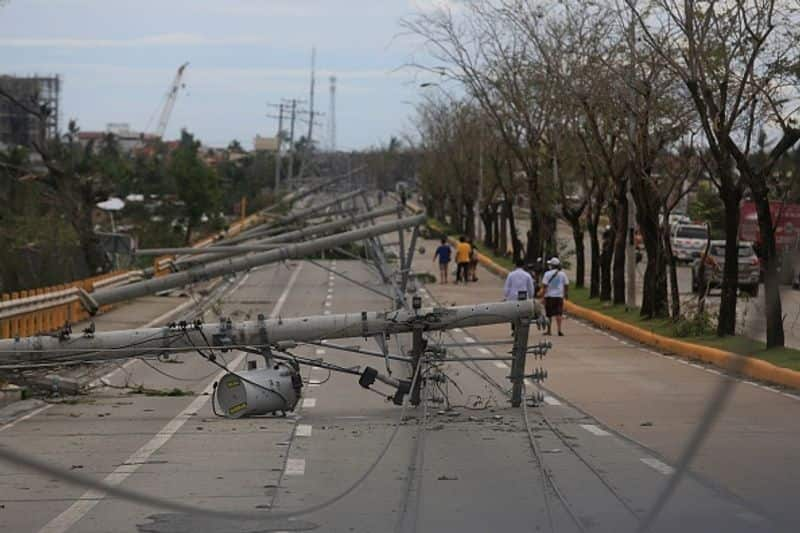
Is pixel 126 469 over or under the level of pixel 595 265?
under

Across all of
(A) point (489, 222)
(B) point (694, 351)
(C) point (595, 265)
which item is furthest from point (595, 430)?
(A) point (489, 222)

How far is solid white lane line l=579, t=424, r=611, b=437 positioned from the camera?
15.7 m

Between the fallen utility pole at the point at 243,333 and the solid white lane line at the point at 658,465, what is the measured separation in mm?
4463

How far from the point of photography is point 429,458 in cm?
1380

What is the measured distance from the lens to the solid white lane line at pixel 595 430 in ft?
51.6

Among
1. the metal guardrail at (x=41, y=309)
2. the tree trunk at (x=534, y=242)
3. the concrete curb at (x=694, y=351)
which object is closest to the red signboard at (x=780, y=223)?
the concrete curb at (x=694, y=351)

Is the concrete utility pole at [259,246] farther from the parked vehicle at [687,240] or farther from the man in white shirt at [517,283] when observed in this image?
the parked vehicle at [687,240]

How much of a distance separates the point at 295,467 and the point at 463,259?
41226 mm

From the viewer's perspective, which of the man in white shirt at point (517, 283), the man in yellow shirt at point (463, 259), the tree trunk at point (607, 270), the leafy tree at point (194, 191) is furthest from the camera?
the leafy tree at point (194, 191)

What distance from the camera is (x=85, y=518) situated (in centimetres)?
1041

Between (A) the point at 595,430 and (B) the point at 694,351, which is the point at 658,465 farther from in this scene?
(B) the point at 694,351

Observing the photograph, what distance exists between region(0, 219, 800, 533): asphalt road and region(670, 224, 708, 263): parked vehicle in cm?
4100

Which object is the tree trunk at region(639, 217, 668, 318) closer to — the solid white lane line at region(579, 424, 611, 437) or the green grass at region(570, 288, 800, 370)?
the green grass at region(570, 288, 800, 370)

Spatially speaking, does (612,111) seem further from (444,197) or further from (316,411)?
(444,197)
